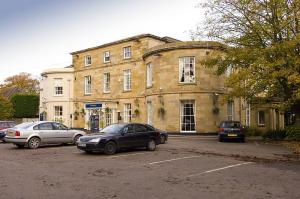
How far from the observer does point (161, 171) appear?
11.0m

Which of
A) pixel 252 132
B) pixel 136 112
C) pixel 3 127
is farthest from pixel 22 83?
pixel 252 132

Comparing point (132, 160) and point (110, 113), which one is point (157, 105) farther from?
point (132, 160)

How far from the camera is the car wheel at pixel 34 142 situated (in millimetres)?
17955

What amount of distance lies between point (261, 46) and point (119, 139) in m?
13.1

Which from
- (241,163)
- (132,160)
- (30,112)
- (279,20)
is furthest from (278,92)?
(30,112)

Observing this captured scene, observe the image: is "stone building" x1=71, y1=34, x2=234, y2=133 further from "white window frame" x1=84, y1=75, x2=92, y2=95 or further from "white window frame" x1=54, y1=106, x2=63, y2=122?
"white window frame" x1=54, y1=106, x2=63, y2=122

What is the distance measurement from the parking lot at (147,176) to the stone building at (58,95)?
2800 cm

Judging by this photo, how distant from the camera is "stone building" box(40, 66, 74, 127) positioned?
1660 inches

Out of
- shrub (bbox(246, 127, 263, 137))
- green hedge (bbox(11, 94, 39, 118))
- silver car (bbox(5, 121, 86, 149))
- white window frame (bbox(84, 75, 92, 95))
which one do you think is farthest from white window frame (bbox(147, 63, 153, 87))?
green hedge (bbox(11, 94, 39, 118))

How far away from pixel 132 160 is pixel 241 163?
4194 millimetres

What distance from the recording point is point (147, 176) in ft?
33.0

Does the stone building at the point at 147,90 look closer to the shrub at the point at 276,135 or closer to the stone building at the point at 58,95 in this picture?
the stone building at the point at 58,95

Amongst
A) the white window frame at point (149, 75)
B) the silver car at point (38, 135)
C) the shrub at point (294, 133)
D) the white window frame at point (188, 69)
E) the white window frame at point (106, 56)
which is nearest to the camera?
the silver car at point (38, 135)

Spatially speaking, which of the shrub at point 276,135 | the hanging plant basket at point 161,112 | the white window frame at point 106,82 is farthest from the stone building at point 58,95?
the shrub at point 276,135
